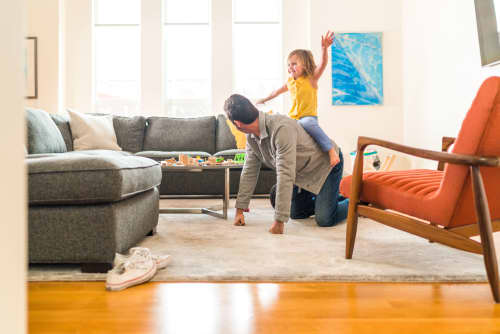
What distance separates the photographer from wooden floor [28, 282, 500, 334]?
108 centimetres

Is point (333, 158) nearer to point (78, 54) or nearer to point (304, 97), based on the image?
point (304, 97)

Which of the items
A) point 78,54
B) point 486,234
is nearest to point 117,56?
point 78,54

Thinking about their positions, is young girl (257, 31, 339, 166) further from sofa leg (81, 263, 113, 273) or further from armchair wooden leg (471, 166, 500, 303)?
sofa leg (81, 263, 113, 273)

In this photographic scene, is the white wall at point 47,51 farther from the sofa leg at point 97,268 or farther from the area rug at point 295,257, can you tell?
the sofa leg at point 97,268

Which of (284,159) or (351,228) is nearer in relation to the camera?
(351,228)

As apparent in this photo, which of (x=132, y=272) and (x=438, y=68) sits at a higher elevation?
(x=438, y=68)

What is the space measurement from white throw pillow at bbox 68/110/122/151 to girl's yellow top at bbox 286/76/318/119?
2.23 m

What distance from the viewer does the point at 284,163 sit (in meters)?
2.22

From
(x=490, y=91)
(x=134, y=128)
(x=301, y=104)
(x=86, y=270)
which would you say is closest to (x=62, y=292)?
(x=86, y=270)

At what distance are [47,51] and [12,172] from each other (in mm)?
5496

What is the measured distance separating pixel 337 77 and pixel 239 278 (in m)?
4.14

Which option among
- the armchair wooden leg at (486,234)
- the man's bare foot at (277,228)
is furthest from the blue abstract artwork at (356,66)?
the armchair wooden leg at (486,234)

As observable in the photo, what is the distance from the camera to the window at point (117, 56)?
557cm

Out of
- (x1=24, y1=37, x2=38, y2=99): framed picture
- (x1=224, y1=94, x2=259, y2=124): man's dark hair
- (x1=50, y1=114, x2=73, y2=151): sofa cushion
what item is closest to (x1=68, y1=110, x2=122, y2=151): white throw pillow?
(x1=50, y1=114, x2=73, y2=151): sofa cushion
